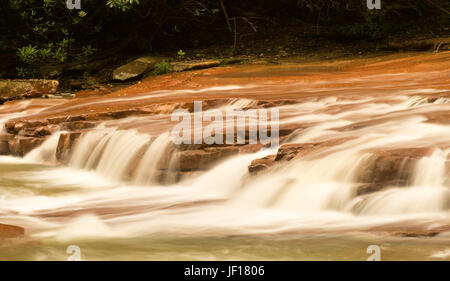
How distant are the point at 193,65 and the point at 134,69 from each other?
1.21 m

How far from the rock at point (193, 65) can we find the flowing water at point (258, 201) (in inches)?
177

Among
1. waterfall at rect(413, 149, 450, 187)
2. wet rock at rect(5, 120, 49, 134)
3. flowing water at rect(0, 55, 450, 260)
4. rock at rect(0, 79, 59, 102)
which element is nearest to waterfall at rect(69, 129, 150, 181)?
flowing water at rect(0, 55, 450, 260)

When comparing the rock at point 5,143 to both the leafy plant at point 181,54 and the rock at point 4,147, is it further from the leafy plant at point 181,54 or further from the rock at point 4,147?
the leafy plant at point 181,54

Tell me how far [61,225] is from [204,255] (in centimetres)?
137

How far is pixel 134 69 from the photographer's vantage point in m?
12.0

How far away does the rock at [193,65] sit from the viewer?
11.6 metres

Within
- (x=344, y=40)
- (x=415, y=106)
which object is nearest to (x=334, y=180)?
(x=415, y=106)

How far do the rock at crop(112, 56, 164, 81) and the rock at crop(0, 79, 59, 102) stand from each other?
1274mm

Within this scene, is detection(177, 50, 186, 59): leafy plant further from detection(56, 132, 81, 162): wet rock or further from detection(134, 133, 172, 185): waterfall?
detection(134, 133, 172, 185): waterfall

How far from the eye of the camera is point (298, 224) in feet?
15.3

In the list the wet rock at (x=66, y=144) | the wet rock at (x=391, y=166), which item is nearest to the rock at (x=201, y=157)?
the wet rock at (x=391, y=166)

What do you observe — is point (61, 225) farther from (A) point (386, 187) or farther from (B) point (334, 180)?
(A) point (386, 187)

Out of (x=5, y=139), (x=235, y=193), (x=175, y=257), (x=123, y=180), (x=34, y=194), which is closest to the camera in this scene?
(x=175, y=257)

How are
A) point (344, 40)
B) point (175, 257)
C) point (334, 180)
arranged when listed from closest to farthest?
point (175, 257), point (334, 180), point (344, 40)
